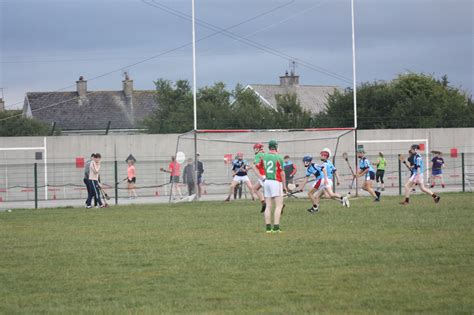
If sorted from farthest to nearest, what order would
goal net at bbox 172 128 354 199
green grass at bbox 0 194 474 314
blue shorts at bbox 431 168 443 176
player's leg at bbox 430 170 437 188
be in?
player's leg at bbox 430 170 437 188 → blue shorts at bbox 431 168 443 176 → goal net at bbox 172 128 354 199 → green grass at bbox 0 194 474 314

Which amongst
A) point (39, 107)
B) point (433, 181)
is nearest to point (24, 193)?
point (433, 181)

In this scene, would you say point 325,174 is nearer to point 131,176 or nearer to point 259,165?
point 259,165

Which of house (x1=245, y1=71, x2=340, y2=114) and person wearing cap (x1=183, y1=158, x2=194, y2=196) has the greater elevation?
house (x1=245, y1=71, x2=340, y2=114)

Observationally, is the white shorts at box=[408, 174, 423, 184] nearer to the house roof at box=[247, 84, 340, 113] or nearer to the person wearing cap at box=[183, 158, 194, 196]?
the person wearing cap at box=[183, 158, 194, 196]

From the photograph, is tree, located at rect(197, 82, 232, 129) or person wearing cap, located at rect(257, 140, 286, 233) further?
tree, located at rect(197, 82, 232, 129)

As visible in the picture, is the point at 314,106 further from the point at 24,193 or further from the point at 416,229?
the point at 416,229

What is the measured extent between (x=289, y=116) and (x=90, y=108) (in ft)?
98.5

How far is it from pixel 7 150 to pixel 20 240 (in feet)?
83.2

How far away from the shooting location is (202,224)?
73.1 ft

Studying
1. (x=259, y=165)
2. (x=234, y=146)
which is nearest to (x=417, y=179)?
(x=259, y=165)

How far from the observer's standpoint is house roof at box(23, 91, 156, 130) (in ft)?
253

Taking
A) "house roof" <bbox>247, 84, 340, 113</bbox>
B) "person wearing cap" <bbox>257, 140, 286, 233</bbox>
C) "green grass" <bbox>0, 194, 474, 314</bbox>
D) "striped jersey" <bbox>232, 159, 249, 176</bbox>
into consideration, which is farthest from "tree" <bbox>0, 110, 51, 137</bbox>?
"person wearing cap" <bbox>257, 140, 286, 233</bbox>

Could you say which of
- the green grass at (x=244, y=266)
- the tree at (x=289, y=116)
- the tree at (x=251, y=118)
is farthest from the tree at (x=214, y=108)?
the green grass at (x=244, y=266)

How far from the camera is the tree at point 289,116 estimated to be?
168ft
